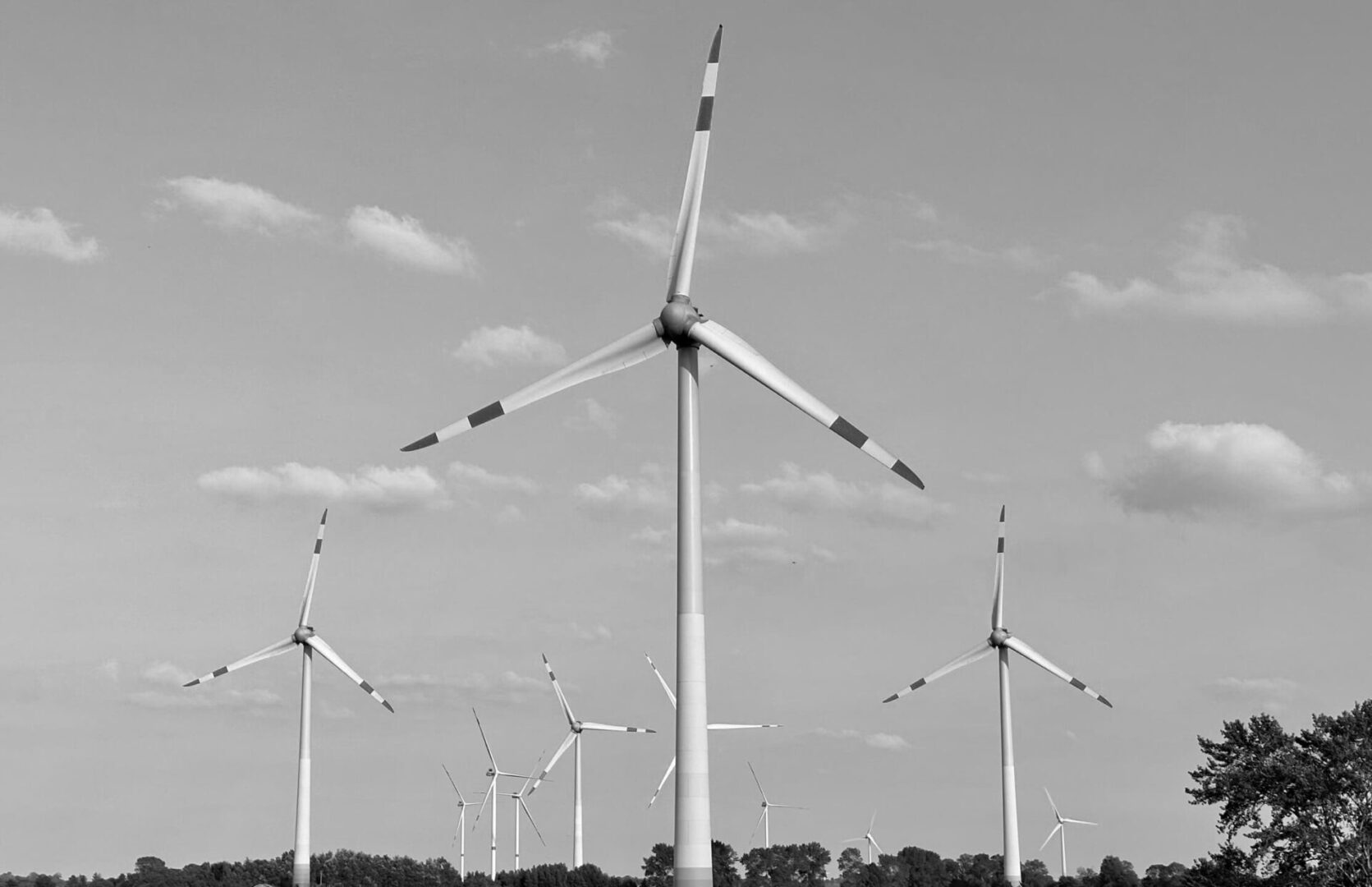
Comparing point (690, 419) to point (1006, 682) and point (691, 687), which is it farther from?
point (1006, 682)

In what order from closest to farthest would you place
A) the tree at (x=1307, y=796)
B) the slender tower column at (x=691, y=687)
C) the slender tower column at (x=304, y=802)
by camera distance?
the slender tower column at (x=691, y=687)
the tree at (x=1307, y=796)
the slender tower column at (x=304, y=802)

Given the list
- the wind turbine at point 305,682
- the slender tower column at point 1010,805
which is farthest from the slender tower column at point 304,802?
the slender tower column at point 1010,805

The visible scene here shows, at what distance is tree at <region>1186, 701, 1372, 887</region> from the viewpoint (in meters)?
95.9

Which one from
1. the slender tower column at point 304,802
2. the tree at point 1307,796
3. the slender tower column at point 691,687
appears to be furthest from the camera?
the slender tower column at point 304,802

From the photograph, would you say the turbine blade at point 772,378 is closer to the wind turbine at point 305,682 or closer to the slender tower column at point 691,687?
the slender tower column at point 691,687

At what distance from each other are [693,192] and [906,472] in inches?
578

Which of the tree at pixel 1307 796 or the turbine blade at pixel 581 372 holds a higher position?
the turbine blade at pixel 581 372

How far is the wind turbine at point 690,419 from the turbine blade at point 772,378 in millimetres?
30

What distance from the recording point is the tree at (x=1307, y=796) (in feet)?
315

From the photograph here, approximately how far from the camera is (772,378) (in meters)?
59.4

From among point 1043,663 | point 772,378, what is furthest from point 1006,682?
point 772,378

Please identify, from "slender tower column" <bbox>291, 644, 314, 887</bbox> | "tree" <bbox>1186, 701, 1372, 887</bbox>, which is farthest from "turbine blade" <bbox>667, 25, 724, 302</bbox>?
"slender tower column" <bbox>291, 644, 314, 887</bbox>

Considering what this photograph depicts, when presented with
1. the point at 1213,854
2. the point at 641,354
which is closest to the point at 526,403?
the point at 641,354

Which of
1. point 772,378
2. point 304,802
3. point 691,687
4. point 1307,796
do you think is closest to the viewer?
point 691,687
